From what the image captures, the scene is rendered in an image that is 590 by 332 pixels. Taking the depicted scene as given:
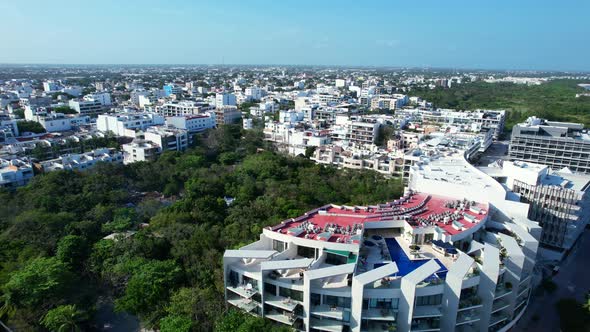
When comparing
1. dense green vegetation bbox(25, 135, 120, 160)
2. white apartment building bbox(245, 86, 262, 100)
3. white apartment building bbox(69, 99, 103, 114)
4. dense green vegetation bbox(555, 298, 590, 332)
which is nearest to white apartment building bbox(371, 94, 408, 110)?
white apartment building bbox(245, 86, 262, 100)

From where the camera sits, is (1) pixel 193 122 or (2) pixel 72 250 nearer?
(2) pixel 72 250

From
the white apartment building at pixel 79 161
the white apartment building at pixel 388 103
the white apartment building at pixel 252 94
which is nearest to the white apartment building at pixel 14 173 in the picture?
the white apartment building at pixel 79 161

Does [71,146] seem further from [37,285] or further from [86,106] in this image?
[37,285]

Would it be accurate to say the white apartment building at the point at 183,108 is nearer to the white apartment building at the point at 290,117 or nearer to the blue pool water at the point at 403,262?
the white apartment building at the point at 290,117

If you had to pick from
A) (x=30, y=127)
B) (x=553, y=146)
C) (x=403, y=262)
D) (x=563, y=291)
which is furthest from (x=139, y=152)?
(x=553, y=146)

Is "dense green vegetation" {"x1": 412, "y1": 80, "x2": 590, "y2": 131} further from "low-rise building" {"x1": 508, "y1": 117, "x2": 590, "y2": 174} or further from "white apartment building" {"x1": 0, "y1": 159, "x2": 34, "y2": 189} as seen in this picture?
"white apartment building" {"x1": 0, "y1": 159, "x2": 34, "y2": 189}

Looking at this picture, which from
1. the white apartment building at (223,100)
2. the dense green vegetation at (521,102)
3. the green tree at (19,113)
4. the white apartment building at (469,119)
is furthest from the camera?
the white apartment building at (223,100)
